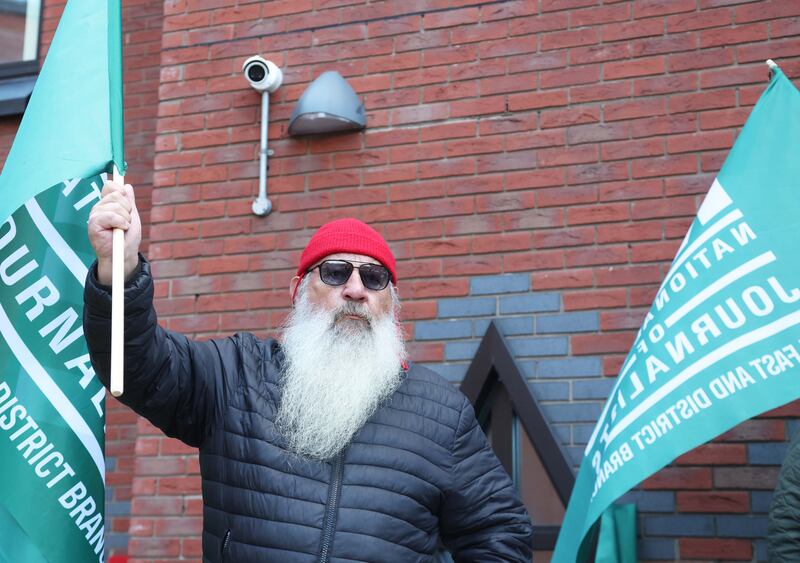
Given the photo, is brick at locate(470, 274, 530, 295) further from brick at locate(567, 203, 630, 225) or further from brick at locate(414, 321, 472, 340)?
brick at locate(567, 203, 630, 225)

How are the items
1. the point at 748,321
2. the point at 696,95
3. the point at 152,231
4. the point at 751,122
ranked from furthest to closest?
1. the point at 152,231
2. the point at 696,95
3. the point at 751,122
4. the point at 748,321

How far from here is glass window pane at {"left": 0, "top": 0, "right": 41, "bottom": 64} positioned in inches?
242

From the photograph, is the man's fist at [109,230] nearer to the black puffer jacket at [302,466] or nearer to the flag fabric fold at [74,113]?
the black puffer jacket at [302,466]

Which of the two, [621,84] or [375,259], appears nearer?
[375,259]

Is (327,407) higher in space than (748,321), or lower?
lower

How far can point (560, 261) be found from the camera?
14.4 ft

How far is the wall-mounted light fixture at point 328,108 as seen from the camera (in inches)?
184

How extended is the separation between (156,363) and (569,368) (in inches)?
83.5

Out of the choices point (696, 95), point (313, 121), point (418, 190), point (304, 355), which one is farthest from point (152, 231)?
point (696, 95)

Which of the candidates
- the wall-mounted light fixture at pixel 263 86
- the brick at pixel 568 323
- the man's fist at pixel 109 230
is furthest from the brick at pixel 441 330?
the man's fist at pixel 109 230

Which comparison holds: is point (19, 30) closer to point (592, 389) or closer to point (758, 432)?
point (592, 389)

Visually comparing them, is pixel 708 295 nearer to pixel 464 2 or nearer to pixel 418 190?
pixel 418 190

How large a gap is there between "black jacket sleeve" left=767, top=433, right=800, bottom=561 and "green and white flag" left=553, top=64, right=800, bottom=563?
0.78ft

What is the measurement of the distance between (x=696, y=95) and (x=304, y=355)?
2163mm
